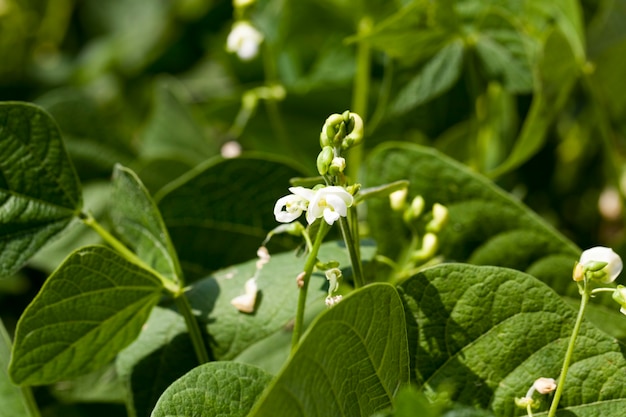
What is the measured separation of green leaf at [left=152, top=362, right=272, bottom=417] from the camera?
692 mm

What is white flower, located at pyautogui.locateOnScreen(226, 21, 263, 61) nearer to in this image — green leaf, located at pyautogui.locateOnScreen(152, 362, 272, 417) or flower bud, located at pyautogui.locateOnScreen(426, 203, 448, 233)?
flower bud, located at pyautogui.locateOnScreen(426, 203, 448, 233)

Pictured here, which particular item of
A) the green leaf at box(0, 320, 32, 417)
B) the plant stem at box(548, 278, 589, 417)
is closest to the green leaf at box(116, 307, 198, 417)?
the green leaf at box(0, 320, 32, 417)

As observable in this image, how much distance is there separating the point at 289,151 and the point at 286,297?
1.74 ft

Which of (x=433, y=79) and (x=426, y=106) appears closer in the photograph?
(x=433, y=79)

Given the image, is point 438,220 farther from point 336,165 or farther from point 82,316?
point 82,316

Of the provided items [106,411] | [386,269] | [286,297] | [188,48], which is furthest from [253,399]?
[188,48]

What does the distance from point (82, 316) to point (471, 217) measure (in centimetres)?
46

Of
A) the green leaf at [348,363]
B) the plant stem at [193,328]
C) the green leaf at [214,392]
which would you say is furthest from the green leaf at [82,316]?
the green leaf at [348,363]

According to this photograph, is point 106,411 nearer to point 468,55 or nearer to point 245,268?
point 245,268

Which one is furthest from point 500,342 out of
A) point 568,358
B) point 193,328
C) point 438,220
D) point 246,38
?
point 246,38

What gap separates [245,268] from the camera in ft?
3.05

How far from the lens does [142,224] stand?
3.02 ft

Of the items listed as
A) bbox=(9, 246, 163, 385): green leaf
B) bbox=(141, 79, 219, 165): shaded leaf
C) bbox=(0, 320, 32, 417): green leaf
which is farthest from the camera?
bbox=(141, 79, 219, 165): shaded leaf

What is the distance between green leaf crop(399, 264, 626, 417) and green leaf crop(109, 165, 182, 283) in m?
0.26
